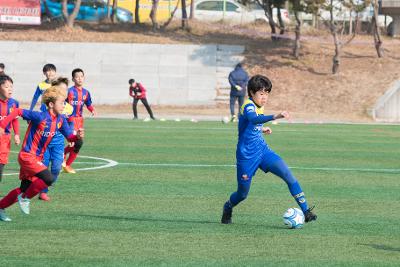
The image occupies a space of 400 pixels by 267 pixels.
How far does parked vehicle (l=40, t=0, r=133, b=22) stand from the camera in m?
51.5

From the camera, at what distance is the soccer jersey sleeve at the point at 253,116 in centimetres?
1119

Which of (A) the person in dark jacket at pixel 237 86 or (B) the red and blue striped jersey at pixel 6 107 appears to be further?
(A) the person in dark jacket at pixel 237 86

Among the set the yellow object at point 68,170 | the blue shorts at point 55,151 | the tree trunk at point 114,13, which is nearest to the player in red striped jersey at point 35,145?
the blue shorts at point 55,151

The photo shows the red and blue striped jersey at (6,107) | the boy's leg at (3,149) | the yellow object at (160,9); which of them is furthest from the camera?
the yellow object at (160,9)

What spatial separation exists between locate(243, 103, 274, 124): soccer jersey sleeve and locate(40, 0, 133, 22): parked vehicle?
4066cm

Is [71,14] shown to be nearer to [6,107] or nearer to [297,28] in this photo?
[297,28]

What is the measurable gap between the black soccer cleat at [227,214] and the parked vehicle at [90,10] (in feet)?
133

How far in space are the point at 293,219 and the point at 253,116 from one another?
4.40ft

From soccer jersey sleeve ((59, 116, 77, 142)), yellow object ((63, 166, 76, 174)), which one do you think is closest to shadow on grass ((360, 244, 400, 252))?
soccer jersey sleeve ((59, 116, 77, 142))

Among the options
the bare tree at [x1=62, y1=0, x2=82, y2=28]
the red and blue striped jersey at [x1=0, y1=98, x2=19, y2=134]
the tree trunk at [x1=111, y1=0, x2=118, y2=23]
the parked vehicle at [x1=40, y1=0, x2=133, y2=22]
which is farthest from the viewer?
the parked vehicle at [x1=40, y1=0, x2=133, y2=22]

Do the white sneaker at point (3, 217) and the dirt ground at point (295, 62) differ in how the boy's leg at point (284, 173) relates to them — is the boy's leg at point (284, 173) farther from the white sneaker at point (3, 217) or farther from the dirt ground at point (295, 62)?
the dirt ground at point (295, 62)

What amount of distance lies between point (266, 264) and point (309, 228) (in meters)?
2.42

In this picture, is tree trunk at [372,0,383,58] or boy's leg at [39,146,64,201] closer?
boy's leg at [39,146,64,201]

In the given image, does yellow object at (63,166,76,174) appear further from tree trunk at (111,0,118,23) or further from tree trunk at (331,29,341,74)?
tree trunk at (111,0,118,23)
